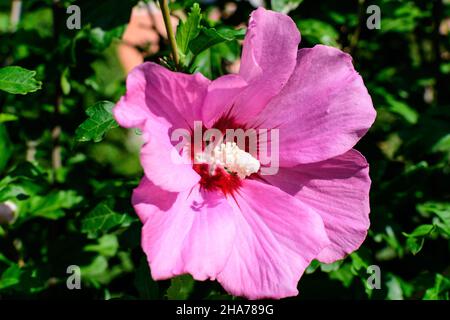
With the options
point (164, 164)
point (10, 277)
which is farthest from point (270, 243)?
point (10, 277)

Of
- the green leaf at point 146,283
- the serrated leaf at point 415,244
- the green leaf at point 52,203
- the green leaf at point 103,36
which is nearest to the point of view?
the serrated leaf at point 415,244

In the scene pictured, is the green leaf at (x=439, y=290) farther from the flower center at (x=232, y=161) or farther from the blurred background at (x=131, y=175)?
the flower center at (x=232, y=161)

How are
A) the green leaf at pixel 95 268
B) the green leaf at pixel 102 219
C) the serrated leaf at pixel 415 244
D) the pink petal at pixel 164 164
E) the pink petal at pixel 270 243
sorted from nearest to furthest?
the pink petal at pixel 164 164
the pink petal at pixel 270 243
the serrated leaf at pixel 415 244
the green leaf at pixel 102 219
the green leaf at pixel 95 268

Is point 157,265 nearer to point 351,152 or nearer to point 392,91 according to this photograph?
point 351,152

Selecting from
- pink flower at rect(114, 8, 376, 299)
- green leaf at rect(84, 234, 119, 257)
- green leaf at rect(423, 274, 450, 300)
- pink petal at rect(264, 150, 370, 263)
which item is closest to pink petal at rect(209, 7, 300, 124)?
pink flower at rect(114, 8, 376, 299)

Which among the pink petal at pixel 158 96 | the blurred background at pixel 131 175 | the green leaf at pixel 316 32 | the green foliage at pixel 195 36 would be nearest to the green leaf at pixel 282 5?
the blurred background at pixel 131 175
